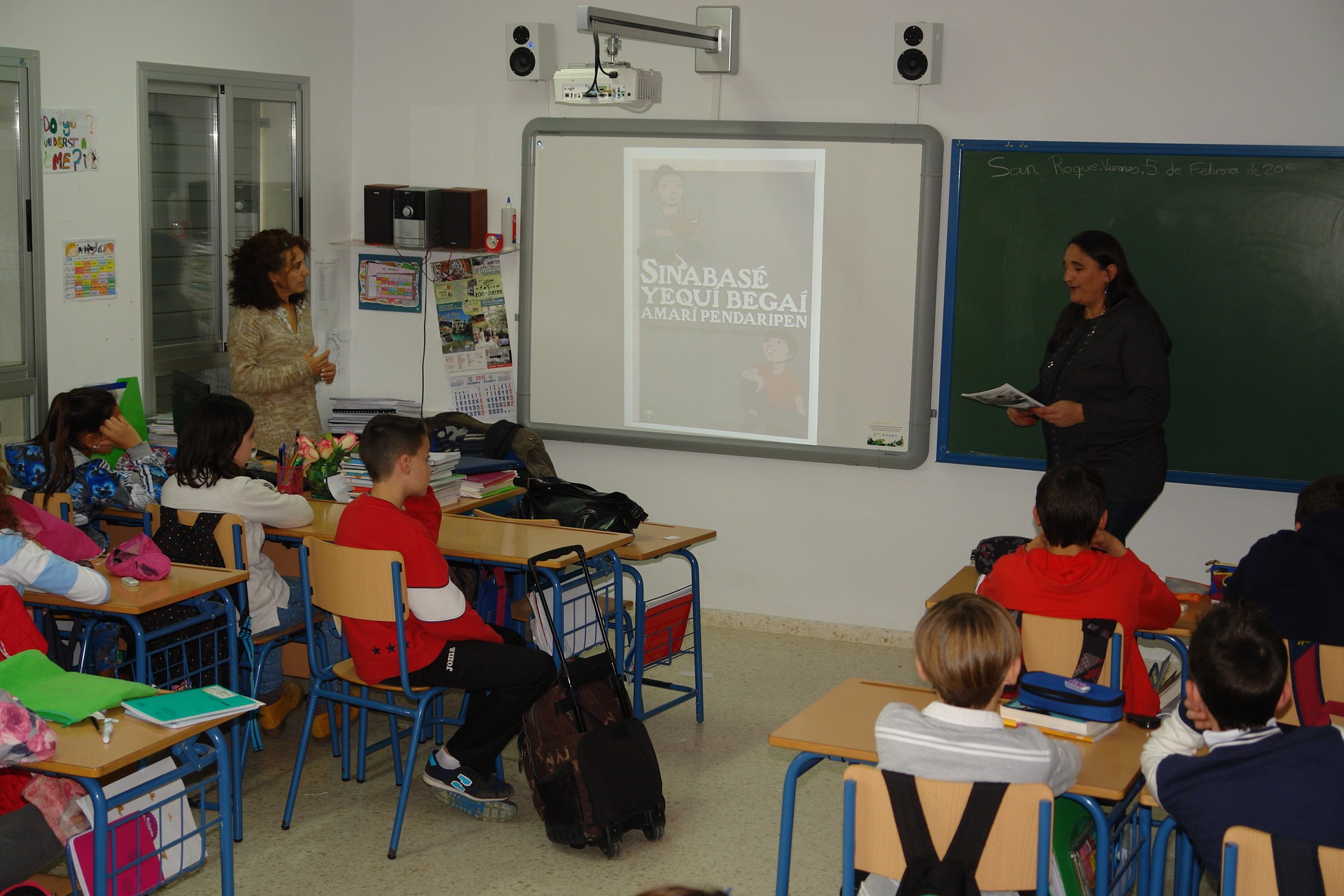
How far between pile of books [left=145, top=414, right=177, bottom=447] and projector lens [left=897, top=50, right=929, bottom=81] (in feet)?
10.6

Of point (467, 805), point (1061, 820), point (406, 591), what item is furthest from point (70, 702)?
point (1061, 820)

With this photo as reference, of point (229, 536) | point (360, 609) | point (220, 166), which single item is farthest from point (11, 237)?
point (360, 609)

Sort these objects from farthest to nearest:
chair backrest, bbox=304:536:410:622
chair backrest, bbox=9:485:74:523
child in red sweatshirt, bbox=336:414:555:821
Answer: chair backrest, bbox=9:485:74:523, child in red sweatshirt, bbox=336:414:555:821, chair backrest, bbox=304:536:410:622

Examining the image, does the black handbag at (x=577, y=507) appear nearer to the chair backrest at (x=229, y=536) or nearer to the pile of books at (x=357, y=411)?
the chair backrest at (x=229, y=536)

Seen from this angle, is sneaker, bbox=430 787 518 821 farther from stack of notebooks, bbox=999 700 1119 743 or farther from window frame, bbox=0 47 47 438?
window frame, bbox=0 47 47 438

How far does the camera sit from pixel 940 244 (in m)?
5.23

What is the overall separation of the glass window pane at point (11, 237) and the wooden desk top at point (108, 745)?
241cm

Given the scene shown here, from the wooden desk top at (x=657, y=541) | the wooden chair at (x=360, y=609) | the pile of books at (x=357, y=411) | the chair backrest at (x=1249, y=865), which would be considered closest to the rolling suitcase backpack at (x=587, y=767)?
the wooden chair at (x=360, y=609)

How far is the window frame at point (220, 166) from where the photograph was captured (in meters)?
4.93

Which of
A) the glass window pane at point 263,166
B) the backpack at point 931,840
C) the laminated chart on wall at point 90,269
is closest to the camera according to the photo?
the backpack at point 931,840

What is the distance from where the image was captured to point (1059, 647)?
3.04 metres

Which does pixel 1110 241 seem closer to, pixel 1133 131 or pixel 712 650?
pixel 1133 131

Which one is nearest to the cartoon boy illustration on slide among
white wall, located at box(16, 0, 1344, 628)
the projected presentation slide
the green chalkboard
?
the projected presentation slide

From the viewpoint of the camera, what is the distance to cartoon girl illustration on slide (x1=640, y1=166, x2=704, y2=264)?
18.4 ft
